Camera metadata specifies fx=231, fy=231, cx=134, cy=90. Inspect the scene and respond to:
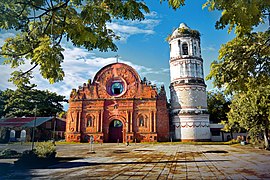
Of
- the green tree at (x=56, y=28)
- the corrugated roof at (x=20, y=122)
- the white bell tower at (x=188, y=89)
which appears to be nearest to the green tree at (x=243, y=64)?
the green tree at (x=56, y=28)

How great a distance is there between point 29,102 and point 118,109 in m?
19.3

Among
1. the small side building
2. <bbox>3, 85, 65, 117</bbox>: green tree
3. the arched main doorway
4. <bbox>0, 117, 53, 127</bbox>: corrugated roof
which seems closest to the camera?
the small side building

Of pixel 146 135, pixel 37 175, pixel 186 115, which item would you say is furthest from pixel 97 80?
pixel 37 175

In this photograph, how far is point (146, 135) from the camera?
32500mm

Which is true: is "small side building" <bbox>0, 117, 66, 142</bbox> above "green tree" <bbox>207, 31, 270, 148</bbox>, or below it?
below

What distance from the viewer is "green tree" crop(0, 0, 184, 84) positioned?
398 cm

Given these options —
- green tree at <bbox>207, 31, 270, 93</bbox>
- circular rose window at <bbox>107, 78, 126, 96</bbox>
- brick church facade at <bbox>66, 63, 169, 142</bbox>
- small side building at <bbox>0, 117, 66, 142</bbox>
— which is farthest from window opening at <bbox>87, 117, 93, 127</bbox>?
green tree at <bbox>207, 31, 270, 93</bbox>

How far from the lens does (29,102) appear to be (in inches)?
1688

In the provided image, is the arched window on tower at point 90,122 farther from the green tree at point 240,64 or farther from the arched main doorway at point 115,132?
the green tree at point 240,64

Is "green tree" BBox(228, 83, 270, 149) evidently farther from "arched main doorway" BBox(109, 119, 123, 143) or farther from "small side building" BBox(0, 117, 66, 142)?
"small side building" BBox(0, 117, 66, 142)

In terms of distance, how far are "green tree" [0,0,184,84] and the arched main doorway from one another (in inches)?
1147

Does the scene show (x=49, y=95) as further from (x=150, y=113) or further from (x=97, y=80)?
(x=150, y=113)

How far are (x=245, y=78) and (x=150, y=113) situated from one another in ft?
87.5

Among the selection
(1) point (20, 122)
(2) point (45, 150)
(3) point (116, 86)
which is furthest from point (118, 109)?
(2) point (45, 150)
